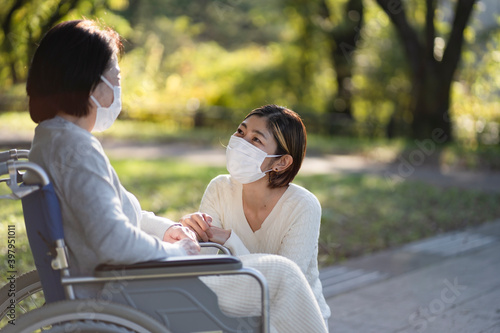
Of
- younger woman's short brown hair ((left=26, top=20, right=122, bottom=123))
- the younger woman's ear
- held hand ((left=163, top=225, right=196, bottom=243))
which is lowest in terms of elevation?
held hand ((left=163, top=225, right=196, bottom=243))

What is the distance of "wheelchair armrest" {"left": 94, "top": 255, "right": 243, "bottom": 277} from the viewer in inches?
80.4

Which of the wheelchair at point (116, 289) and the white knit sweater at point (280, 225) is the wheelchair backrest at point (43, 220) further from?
the white knit sweater at point (280, 225)

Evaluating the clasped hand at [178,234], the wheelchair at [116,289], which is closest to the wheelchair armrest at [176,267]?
the wheelchair at [116,289]

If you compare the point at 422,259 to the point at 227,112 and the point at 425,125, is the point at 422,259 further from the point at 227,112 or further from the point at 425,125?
the point at 227,112

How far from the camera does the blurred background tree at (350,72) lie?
13.9 m

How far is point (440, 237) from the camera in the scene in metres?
6.79

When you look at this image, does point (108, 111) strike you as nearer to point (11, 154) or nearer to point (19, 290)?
point (11, 154)

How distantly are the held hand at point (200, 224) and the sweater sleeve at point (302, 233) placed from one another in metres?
0.31

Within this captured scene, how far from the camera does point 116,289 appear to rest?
2078 mm

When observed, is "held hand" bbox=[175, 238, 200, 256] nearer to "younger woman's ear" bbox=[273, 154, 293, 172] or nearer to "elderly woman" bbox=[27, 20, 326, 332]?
"elderly woman" bbox=[27, 20, 326, 332]

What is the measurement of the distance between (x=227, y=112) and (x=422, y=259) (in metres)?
15.3

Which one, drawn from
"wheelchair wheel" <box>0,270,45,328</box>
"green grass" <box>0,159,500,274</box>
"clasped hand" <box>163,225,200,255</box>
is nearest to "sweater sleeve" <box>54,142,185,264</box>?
"clasped hand" <box>163,225,200,255</box>

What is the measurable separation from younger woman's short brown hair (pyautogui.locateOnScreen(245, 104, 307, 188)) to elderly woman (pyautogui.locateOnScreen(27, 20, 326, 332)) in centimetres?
63

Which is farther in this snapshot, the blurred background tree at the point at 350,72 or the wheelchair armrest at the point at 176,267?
the blurred background tree at the point at 350,72
